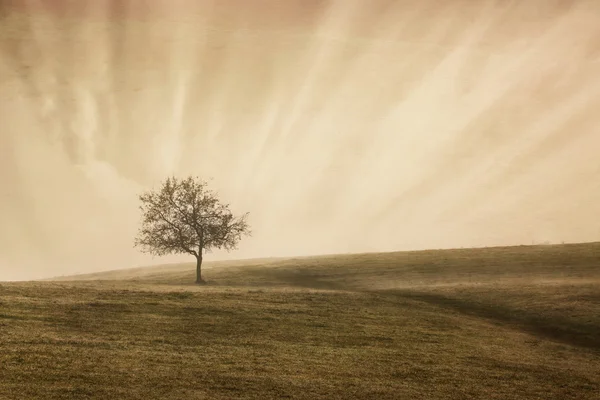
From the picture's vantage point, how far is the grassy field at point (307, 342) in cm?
2491

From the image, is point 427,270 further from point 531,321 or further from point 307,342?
point 307,342

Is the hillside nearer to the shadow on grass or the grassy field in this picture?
the grassy field

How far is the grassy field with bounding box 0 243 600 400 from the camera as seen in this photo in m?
24.9

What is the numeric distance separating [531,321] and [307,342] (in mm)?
20247

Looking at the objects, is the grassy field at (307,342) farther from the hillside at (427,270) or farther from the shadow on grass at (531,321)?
the hillside at (427,270)

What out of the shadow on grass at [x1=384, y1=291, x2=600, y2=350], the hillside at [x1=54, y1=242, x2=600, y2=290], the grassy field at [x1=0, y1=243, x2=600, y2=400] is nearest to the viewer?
the grassy field at [x1=0, y1=243, x2=600, y2=400]

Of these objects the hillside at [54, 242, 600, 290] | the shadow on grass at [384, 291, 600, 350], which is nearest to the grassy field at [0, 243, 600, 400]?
the shadow on grass at [384, 291, 600, 350]

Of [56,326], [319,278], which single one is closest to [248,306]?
[56,326]

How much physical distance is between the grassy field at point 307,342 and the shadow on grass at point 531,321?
6.3 inches

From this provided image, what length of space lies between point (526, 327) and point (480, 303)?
6.54 meters

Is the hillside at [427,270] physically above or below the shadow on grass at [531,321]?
above

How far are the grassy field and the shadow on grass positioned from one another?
159mm

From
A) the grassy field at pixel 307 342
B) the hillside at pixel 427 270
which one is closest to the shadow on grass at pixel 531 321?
the grassy field at pixel 307 342

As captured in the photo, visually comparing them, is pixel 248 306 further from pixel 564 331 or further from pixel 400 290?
pixel 564 331
